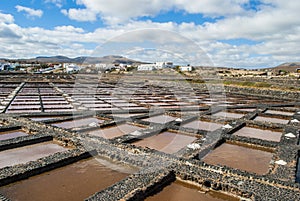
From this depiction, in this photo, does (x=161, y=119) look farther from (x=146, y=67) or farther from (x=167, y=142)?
(x=146, y=67)

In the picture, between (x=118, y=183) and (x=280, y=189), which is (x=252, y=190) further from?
(x=118, y=183)

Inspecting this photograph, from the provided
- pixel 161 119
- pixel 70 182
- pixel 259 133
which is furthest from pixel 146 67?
pixel 70 182

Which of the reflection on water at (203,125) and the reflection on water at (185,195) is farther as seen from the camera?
the reflection on water at (203,125)

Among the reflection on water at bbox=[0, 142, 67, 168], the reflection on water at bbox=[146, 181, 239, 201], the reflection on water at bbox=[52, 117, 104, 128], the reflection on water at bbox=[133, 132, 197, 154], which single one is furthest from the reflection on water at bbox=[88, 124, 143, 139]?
the reflection on water at bbox=[146, 181, 239, 201]

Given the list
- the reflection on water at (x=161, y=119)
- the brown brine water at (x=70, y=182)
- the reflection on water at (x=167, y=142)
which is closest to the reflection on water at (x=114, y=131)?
the reflection on water at (x=167, y=142)

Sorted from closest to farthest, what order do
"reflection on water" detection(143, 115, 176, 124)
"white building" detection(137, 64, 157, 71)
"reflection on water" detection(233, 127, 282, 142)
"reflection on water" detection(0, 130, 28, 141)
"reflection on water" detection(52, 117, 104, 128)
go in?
"reflection on water" detection(0, 130, 28, 141) → "reflection on water" detection(233, 127, 282, 142) → "reflection on water" detection(52, 117, 104, 128) → "reflection on water" detection(143, 115, 176, 124) → "white building" detection(137, 64, 157, 71)

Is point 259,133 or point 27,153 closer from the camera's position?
point 27,153

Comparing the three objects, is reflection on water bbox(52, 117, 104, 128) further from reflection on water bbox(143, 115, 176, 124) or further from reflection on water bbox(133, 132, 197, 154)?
reflection on water bbox(133, 132, 197, 154)

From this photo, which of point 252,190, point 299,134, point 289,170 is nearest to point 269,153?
point 289,170

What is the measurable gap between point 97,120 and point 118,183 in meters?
8.19

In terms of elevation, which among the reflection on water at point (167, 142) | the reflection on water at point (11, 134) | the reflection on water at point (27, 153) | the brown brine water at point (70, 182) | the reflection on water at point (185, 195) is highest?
the reflection on water at point (11, 134)

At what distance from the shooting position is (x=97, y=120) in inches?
563

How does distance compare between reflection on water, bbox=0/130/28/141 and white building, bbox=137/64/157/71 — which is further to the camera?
white building, bbox=137/64/157/71

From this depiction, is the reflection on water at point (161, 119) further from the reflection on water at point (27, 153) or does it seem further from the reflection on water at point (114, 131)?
the reflection on water at point (27, 153)
